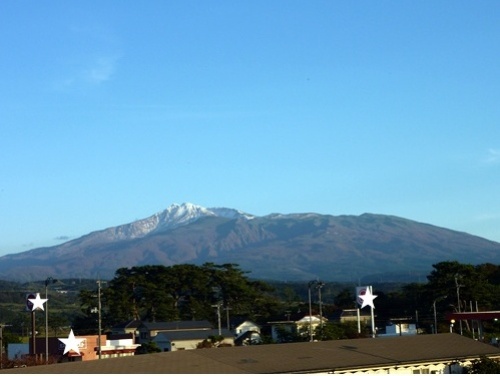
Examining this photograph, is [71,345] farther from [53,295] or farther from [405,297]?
[53,295]

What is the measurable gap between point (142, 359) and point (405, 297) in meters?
67.7

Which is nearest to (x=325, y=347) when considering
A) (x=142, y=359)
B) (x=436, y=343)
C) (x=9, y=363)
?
(x=436, y=343)

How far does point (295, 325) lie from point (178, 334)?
1224 centimetres

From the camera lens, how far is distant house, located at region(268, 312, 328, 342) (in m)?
70.2

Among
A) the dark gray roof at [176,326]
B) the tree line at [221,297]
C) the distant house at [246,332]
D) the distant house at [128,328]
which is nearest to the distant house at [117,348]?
the dark gray roof at [176,326]

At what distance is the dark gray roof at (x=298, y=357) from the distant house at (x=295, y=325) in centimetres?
2901

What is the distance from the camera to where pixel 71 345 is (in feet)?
145

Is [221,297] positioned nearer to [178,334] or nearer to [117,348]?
[178,334]

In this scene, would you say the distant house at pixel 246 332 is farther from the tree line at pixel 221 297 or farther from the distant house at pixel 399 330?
the distant house at pixel 399 330

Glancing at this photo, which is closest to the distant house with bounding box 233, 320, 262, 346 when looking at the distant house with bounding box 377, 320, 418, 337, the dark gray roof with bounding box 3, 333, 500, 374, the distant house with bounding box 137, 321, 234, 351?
the distant house with bounding box 137, 321, 234, 351

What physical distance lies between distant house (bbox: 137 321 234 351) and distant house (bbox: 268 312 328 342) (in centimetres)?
483

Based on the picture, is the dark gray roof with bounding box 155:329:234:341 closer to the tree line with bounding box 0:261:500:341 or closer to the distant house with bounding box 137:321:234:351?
the distant house with bounding box 137:321:234:351

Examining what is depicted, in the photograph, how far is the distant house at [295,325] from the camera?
70250 millimetres

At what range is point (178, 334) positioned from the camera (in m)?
66.4
